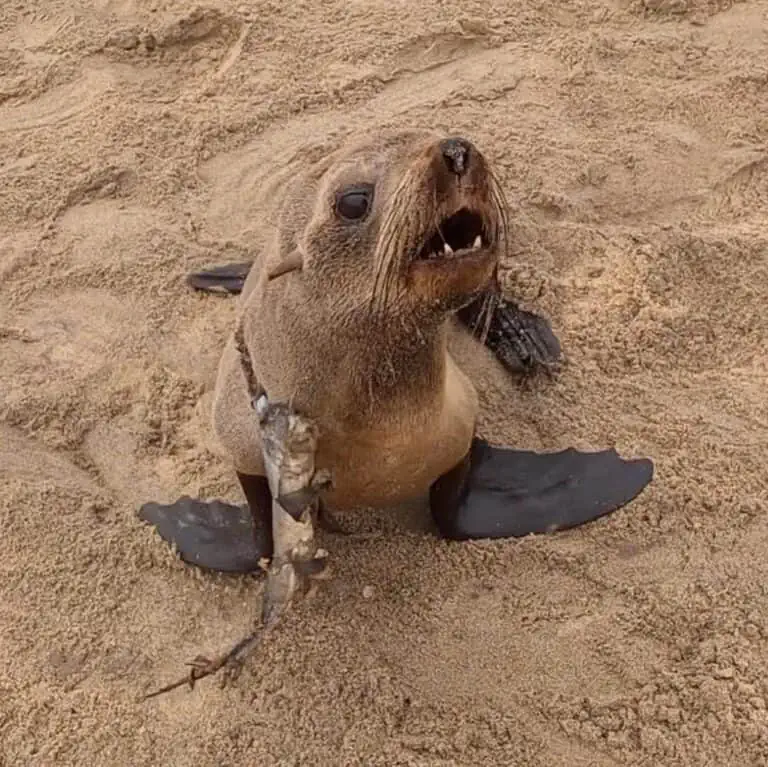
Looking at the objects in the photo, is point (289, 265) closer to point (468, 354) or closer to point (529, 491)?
point (529, 491)

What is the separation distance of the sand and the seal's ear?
A: 85 cm

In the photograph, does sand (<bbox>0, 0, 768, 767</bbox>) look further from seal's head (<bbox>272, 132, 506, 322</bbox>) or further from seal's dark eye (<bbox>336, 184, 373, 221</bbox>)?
seal's dark eye (<bbox>336, 184, 373, 221</bbox>)

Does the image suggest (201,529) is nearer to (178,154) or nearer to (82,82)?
(178,154)

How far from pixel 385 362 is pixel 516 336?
108 centimetres

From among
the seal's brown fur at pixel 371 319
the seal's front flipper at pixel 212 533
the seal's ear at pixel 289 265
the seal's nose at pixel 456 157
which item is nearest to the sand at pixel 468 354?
the seal's front flipper at pixel 212 533

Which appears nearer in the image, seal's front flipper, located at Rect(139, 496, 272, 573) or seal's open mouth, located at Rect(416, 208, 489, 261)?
seal's open mouth, located at Rect(416, 208, 489, 261)

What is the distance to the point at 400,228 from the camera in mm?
1920

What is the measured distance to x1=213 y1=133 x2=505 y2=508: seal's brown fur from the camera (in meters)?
1.94

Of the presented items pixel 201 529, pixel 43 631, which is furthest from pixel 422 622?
pixel 43 631

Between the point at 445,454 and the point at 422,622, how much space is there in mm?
399

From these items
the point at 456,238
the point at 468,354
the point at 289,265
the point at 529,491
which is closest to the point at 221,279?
the point at 468,354

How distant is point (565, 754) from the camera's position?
2324 mm

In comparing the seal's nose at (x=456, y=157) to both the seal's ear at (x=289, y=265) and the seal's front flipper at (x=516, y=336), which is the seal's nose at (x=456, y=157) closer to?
the seal's ear at (x=289, y=265)

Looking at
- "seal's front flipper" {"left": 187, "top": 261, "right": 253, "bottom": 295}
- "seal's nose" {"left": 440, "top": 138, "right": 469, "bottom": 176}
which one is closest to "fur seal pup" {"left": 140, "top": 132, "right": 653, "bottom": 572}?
"seal's nose" {"left": 440, "top": 138, "right": 469, "bottom": 176}
